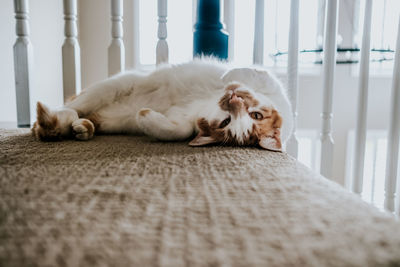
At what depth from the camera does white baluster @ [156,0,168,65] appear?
3.96 ft

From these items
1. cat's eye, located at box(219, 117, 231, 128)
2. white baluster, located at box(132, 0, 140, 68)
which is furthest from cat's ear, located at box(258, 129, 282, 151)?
white baluster, located at box(132, 0, 140, 68)

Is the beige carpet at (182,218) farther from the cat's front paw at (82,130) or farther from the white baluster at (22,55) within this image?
the white baluster at (22,55)

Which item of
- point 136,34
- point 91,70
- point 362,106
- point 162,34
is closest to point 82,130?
point 162,34

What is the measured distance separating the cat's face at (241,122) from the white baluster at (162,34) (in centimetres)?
43

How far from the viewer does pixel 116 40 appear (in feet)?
4.02

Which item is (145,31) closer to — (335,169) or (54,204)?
(335,169)

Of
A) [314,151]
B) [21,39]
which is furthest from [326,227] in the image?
[314,151]

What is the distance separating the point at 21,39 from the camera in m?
1.14

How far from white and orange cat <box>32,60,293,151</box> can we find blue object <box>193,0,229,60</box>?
143 millimetres

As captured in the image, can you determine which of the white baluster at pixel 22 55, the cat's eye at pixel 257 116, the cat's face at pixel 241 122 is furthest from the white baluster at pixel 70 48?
the cat's eye at pixel 257 116

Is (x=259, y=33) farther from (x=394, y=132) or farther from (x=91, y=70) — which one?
(x=91, y=70)

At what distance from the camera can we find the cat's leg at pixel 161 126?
2.88 feet

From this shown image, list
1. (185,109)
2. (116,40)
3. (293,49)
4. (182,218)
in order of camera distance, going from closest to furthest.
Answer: (182,218) < (185,109) < (293,49) < (116,40)

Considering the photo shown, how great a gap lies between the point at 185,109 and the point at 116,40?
442mm
